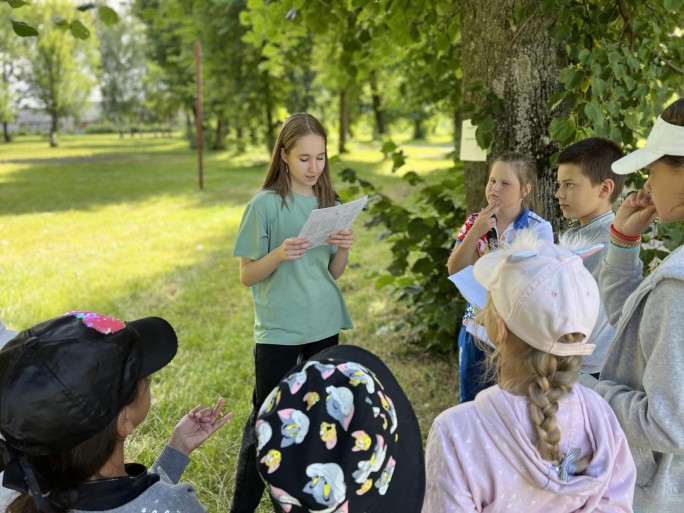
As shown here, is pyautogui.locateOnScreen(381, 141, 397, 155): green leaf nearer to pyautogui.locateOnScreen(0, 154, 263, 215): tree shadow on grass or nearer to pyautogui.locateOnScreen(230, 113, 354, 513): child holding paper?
pyautogui.locateOnScreen(230, 113, 354, 513): child holding paper

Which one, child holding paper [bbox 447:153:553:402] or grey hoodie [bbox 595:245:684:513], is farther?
child holding paper [bbox 447:153:553:402]

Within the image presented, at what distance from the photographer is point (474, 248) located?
2.39 meters

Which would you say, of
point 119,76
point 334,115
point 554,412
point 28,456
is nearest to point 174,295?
point 28,456

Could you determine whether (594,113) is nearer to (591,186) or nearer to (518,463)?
(591,186)

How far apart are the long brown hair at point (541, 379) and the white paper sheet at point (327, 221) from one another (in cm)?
87

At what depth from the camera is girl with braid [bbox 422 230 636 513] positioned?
1289mm

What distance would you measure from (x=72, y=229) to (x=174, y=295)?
4.15 m

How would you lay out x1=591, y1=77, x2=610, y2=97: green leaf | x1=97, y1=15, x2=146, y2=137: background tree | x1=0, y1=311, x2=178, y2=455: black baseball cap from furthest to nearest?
1. x1=97, y1=15, x2=146, y2=137: background tree
2. x1=591, y1=77, x2=610, y2=97: green leaf
3. x1=0, y1=311, x2=178, y2=455: black baseball cap

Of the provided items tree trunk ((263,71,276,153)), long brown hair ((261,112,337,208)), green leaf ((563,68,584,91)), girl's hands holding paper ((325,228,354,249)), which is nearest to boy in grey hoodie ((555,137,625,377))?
green leaf ((563,68,584,91))

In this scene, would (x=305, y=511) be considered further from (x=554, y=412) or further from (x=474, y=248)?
(x=474, y=248)

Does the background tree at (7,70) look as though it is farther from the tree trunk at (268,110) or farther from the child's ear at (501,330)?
the child's ear at (501,330)

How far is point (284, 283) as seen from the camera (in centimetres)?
236

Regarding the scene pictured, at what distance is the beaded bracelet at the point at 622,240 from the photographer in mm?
1838

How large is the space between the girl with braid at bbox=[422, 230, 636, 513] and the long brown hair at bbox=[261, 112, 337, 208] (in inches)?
46.7
